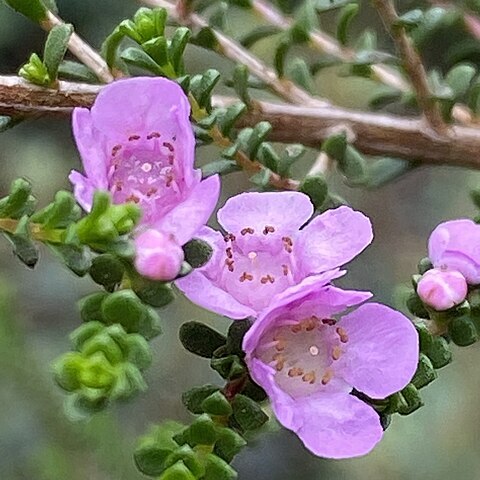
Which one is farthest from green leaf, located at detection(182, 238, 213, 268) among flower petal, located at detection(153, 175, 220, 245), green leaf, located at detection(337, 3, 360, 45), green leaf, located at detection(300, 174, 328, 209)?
green leaf, located at detection(337, 3, 360, 45)

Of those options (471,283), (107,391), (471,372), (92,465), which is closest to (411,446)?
(471,372)

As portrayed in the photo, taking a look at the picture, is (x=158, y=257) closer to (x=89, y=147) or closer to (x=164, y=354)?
(x=89, y=147)

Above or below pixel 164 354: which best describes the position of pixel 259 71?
above

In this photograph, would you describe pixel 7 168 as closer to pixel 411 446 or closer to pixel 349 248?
pixel 411 446

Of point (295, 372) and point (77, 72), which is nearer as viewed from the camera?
point (295, 372)

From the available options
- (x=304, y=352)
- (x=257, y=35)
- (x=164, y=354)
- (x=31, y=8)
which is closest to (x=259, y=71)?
(x=257, y=35)

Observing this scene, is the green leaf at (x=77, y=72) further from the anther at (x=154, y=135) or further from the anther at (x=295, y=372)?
the anther at (x=295, y=372)

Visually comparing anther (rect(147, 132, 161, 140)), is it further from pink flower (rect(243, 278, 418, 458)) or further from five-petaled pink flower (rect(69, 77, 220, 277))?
pink flower (rect(243, 278, 418, 458))
